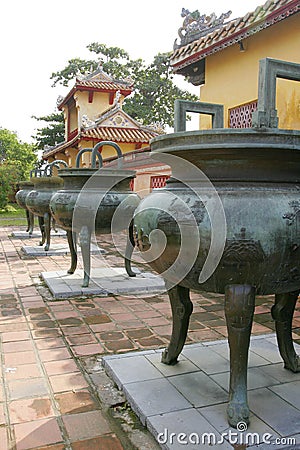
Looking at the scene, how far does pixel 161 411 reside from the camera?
223 centimetres

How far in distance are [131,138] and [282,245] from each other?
12.7 meters

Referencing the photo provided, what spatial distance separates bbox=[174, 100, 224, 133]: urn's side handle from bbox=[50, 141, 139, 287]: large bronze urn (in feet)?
7.18

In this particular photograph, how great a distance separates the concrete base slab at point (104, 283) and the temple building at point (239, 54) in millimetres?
2986

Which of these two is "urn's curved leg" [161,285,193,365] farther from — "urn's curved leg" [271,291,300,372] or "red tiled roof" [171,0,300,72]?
"red tiled roof" [171,0,300,72]

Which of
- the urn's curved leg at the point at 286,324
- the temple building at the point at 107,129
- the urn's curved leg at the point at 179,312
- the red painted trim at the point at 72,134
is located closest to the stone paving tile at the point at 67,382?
the urn's curved leg at the point at 179,312

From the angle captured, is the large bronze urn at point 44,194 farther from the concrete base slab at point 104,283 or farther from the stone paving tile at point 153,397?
the stone paving tile at point 153,397

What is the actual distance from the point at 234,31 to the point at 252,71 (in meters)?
0.76

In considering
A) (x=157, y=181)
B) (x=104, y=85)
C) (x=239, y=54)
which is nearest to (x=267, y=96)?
(x=239, y=54)

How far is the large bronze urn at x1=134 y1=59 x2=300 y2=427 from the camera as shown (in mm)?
1948

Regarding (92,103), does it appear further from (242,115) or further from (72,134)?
(242,115)

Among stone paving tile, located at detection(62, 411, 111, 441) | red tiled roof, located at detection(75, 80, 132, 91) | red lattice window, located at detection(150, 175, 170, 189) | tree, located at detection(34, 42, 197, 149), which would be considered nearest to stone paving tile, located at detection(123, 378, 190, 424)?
stone paving tile, located at detection(62, 411, 111, 441)

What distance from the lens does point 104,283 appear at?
17.1 ft

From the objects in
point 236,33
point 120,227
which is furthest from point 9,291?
point 236,33

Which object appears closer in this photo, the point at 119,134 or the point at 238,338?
the point at 238,338
